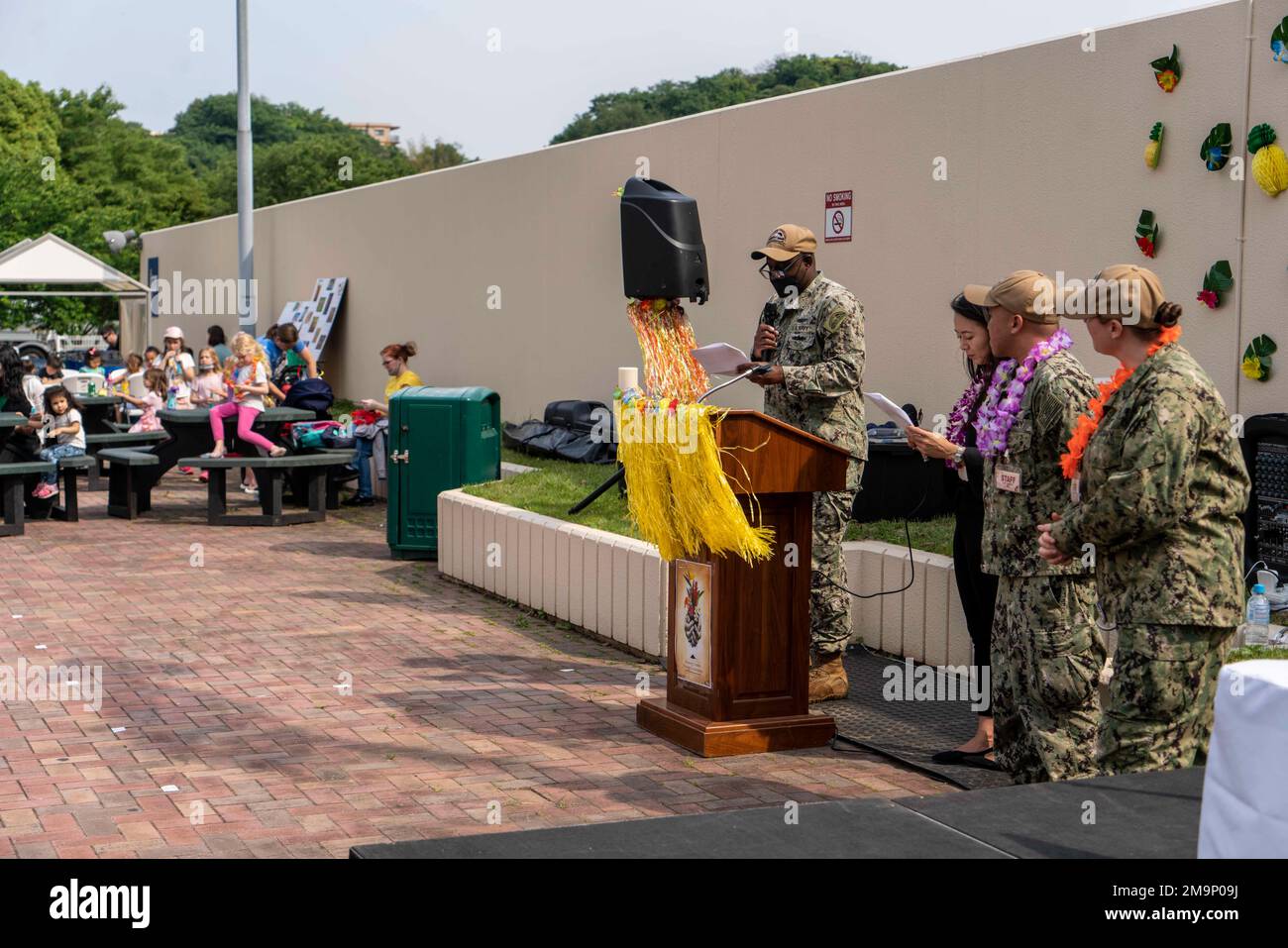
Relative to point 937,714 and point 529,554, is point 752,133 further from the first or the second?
point 937,714

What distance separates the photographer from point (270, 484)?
1402cm

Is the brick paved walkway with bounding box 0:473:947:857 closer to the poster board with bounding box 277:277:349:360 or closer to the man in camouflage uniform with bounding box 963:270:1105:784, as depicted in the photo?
the man in camouflage uniform with bounding box 963:270:1105:784

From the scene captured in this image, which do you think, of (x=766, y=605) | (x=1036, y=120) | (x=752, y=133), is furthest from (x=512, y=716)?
(x=752, y=133)

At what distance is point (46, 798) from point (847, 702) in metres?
3.62

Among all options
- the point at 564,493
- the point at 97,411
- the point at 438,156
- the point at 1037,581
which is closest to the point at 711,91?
the point at 438,156

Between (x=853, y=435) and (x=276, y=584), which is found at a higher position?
(x=853, y=435)

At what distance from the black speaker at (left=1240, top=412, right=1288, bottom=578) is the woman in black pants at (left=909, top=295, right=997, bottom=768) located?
81.6 inches

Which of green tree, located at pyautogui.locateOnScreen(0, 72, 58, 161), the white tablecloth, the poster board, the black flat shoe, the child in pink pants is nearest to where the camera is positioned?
the white tablecloth

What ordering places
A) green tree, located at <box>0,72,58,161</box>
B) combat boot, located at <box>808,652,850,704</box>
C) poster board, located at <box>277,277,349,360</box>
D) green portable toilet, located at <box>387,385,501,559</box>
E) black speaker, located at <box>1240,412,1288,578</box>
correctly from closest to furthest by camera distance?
1. combat boot, located at <box>808,652,850,704</box>
2. black speaker, located at <box>1240,412,1288,578</box>
3. green portable toilet, located at <box>387,385,501,559</box>
4. poster board, located at <box>277,277,349,360</box>
5. green tree, located at <box>0,72,58,161</box>

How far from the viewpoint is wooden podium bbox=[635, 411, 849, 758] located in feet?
21.2

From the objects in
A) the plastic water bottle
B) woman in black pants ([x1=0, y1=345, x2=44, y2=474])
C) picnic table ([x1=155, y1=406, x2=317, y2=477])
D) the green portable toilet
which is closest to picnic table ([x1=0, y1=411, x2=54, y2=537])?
woman in black pants ([x1=0, y1=345, x2=44, y2=474])

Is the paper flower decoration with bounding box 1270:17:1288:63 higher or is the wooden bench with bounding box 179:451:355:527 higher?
the paper flower decoration with bounding box 1270:17:1288:63
